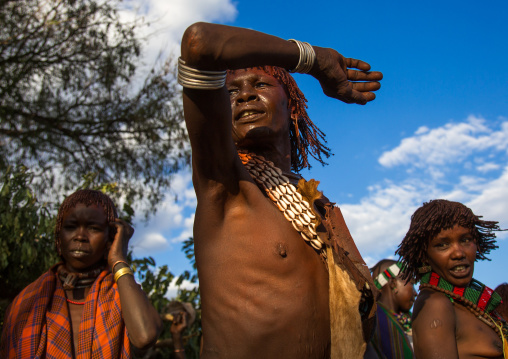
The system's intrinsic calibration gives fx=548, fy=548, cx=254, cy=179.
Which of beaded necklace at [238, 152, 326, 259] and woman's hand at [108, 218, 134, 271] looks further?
woman's hand at [108, 218, 134, 271]

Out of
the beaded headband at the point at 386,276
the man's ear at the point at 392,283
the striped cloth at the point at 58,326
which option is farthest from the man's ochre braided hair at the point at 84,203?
the man's ear at the point at 392,283

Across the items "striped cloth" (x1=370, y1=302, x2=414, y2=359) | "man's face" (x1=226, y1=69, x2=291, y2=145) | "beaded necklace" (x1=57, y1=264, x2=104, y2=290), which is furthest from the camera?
"striped cloth" (x1=370, y1=302, x2=414, y2=359)

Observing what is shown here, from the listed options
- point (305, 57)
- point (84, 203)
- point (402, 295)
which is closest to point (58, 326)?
point (84, 203)

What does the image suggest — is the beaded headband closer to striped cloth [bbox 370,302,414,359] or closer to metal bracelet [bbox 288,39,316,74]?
striped cloth [bbox 370,302,414,359]

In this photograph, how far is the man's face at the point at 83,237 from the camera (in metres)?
3.36

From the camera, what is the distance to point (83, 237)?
133 inches

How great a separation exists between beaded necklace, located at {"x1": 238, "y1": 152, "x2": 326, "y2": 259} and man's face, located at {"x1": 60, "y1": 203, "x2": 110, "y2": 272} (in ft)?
4.50

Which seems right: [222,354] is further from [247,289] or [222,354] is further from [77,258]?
[77,258]

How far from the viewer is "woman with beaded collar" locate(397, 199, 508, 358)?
306 centimetres

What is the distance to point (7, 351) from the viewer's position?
3150 millimetres

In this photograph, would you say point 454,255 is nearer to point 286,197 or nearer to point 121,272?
point 286,197

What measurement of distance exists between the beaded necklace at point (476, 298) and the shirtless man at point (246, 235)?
Answer: 1.33 meters

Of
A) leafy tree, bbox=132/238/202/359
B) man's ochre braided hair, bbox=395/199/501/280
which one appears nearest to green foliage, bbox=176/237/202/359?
leafy tree, bbox=132/238/202/359

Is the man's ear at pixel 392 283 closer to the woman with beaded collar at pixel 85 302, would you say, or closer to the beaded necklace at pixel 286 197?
the woman with beaded collar at pixel 85 302
